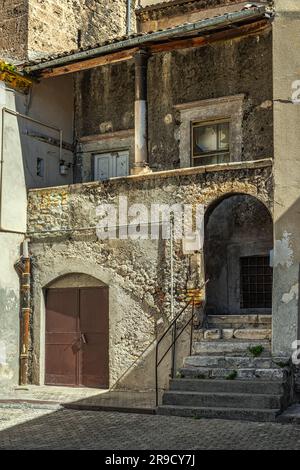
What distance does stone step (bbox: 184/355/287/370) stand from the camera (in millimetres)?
10680

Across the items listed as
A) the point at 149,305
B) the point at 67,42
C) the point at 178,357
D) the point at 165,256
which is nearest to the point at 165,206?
the point at 165,256

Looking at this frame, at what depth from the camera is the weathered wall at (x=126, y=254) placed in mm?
12266

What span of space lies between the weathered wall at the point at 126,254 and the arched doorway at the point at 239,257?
2.75ft

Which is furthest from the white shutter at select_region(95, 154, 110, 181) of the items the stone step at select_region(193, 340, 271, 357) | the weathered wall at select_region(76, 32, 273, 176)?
the stone step at select_region(193, 340, 271, 357)

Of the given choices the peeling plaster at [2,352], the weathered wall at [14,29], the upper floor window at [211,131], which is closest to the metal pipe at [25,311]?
the peeling plaster at [2,352]

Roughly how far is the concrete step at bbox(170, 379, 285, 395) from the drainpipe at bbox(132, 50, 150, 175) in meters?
5.01

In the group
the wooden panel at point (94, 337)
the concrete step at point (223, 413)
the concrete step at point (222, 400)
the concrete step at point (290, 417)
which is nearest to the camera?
the concrete step at point (290, 417)

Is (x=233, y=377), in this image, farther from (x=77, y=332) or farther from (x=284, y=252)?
(x=77, y=332)

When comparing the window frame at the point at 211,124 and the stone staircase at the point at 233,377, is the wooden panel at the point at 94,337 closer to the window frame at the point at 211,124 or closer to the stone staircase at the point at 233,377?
the stone staircase at the point at 233,377

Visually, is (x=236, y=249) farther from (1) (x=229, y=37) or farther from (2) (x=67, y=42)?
(2) (x=67, y=42)

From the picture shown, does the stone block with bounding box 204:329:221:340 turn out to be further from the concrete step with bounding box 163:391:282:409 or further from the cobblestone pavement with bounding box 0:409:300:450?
the cobblestone pavement with bounding box 0:409:300:450

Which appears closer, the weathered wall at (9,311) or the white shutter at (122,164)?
the weathered wall at (9,311)

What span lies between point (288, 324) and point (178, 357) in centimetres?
226

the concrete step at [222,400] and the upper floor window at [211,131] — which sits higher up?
the upper floor window at [211,131]
